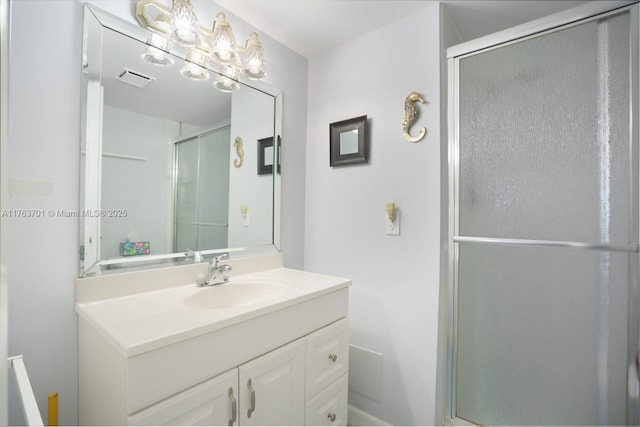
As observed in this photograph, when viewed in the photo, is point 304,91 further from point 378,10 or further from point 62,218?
point 62,218

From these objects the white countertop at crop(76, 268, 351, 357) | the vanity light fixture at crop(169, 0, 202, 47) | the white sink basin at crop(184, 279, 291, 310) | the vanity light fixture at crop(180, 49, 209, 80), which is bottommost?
the white sink basin at crop(184, 279, 291, 310)

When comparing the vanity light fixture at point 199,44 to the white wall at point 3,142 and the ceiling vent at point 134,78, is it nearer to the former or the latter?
the ceiling vent at point 134,78

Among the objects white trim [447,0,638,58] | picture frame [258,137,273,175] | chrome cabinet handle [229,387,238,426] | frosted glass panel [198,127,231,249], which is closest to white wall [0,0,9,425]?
chrome cabinet handle [229,387,238,426]

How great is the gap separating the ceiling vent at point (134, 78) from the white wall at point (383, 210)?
38.7 inches

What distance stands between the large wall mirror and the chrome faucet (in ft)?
0.25

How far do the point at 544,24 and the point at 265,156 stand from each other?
1.43 metres

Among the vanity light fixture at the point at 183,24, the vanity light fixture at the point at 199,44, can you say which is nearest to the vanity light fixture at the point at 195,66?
the vanity light fixture at the point at 199,44

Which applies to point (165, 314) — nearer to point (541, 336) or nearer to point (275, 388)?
point (275, 388)

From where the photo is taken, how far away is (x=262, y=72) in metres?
1.50

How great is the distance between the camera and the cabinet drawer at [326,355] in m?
1.21

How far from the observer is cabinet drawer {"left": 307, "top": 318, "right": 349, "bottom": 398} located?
121 cm

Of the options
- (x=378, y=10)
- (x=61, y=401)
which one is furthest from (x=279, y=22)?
(x=61, y=401)

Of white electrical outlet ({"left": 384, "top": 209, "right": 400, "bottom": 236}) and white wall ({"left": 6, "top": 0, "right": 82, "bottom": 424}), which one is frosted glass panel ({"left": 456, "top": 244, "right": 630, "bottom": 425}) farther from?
white wall ({"left": 6, "top": 0, "right": 82, "bottom": 424})

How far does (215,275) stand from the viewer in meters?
1.37
